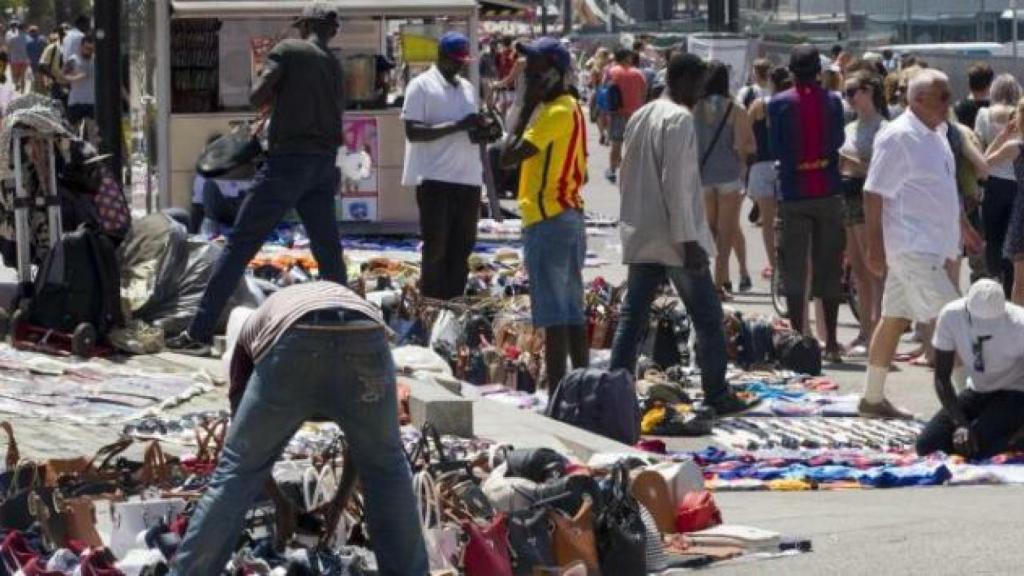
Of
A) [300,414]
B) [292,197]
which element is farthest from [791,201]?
[300,414]

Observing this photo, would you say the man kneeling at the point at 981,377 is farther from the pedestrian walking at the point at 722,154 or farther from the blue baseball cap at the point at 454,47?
the pedestrian walking at the point at 722,154

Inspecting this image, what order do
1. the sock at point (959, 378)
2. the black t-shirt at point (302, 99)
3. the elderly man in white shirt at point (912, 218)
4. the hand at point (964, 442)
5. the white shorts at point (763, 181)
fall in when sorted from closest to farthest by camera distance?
the hand at point (964, 442) < the sock at point (959, 378) < the elderly man in white shirt at point (912, 218) < the black t-shirt at point (302, 99) < the white shorts at point (763, 181)

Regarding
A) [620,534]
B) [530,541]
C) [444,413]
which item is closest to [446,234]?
[444,413]

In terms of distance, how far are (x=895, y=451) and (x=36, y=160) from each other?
4.82 meters

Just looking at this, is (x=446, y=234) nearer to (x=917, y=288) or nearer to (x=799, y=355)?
(x=799, y=355)

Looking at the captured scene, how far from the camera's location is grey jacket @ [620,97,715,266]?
485 inches

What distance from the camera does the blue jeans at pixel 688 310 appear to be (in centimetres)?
1262

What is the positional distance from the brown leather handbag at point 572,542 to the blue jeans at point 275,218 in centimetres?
502

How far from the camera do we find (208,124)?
20.7 m

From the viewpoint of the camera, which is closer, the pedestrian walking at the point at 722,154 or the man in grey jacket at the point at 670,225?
the man in grey jacket at the point at 670,225

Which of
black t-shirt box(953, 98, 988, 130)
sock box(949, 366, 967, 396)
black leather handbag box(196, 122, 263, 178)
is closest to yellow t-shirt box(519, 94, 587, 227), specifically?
sock box(949, 366, 967, 396)

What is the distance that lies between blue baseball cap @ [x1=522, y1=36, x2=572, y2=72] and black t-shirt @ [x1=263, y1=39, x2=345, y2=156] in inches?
58.4

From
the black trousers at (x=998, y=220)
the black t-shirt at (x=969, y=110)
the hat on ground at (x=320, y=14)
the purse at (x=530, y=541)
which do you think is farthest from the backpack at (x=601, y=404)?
the black t-shirt at (x=969, y=110)

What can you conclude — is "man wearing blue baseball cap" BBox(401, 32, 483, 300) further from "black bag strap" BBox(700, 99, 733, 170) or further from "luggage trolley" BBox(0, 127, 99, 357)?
"luggage trolley" BBox(0, 127, 99, 357)
